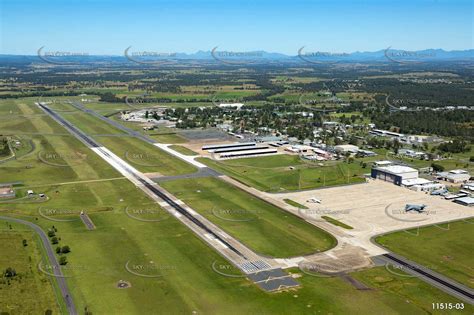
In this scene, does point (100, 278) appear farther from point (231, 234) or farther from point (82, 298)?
point (231, 234)

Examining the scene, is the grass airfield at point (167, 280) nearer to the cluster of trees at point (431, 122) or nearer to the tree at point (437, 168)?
the tree at point (437, 168)

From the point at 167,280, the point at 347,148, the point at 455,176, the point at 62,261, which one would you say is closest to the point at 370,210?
the point at 455,176

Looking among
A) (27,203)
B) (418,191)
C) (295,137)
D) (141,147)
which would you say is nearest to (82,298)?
(27,203)

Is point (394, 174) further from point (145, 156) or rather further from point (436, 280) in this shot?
point (145, 156)

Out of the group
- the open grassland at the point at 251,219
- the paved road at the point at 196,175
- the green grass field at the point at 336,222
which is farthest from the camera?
the paved road at the point at 196,175

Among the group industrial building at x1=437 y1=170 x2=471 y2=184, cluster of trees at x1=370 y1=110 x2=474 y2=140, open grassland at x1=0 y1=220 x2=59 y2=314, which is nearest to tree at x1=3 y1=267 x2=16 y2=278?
open grassland at x1=0 y1=220 x2=59 y2=314

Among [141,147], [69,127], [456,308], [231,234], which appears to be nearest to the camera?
[456,308]

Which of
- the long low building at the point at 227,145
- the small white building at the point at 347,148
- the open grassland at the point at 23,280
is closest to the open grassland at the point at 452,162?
the small white building at the point at 347,148

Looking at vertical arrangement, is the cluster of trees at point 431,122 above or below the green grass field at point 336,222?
above
